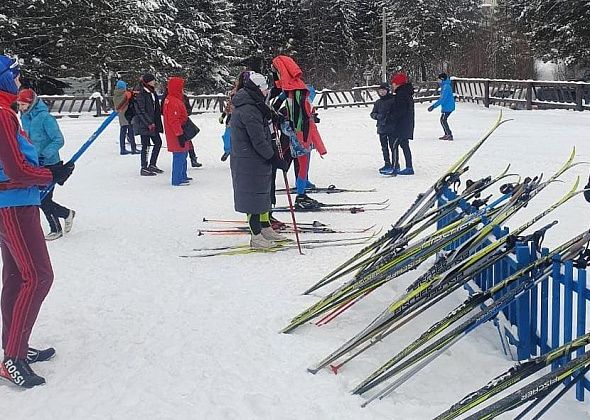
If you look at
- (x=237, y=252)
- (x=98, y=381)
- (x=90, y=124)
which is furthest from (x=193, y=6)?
(x=98, y=381)

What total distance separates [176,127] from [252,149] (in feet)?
A: 15.7

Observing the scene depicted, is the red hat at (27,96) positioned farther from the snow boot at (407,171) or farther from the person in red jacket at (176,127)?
the snow boot at (407,171)

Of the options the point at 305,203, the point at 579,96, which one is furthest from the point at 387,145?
the point at 579,96

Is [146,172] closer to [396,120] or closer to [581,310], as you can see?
[396,120]

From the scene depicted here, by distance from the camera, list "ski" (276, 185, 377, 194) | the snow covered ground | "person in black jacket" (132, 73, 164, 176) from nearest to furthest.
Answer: the snow covered ground → "ski" (276, 185, 377, 194) → "person in black jacket" (132, 73, 164, 176)

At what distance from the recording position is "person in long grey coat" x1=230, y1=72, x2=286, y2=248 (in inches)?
261

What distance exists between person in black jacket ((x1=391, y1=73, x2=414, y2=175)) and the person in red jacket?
3569mm

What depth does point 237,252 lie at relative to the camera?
7.09 meters

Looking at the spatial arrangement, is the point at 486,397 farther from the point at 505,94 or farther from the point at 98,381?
the point at 505,94

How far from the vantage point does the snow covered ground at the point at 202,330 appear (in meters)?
3.85

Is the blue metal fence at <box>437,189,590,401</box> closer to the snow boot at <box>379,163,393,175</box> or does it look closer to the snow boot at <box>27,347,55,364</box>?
the snow boot at <box>27,347,55,364</box>

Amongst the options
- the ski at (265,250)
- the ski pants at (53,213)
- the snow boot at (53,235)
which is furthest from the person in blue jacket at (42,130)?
the ski at (265,250)

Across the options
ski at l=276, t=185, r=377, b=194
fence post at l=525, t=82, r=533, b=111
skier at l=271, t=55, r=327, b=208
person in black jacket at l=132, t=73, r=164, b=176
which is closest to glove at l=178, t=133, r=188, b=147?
person in black jacket at l=132, t=73, r=164, b=176

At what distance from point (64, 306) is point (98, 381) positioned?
1581 mm
